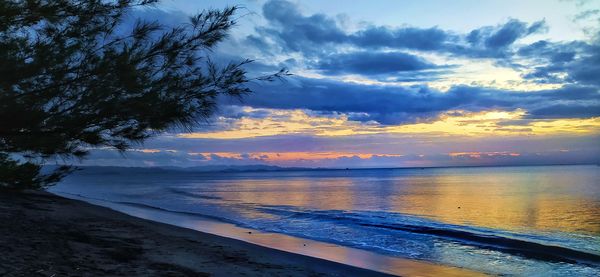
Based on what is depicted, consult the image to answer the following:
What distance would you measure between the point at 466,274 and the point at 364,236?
708cm

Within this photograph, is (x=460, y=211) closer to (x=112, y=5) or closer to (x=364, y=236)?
(x=364, y=236)

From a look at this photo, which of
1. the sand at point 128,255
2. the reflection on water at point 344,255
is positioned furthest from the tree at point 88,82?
the reflection on water at point 344,255

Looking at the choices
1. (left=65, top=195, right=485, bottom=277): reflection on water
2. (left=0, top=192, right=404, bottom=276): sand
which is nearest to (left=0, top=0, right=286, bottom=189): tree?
(left=0, top=192, right=404, bottom=276): sand

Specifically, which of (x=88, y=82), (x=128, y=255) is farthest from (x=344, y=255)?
(x=88, y=82)

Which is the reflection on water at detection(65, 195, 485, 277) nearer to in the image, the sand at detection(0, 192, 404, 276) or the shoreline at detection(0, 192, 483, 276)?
the shoreline at detection(0, 192, 483, 276)

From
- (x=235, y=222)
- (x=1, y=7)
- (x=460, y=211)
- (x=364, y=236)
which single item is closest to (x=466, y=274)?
(x=364, y=236)

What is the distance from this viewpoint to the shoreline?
288 inches

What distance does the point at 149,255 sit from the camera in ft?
32.6

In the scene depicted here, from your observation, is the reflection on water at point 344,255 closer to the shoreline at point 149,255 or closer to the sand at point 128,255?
the shoreline at point 149,255

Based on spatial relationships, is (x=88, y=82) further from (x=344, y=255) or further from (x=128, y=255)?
(x=344, y=255)

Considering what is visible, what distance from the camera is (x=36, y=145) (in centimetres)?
629

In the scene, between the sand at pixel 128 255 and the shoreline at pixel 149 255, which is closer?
the sand at pixel 128 255

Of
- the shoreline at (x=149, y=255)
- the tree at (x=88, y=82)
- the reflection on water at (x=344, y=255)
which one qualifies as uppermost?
the tree at (x=88, y=82)

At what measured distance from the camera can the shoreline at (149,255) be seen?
7.32 metres
